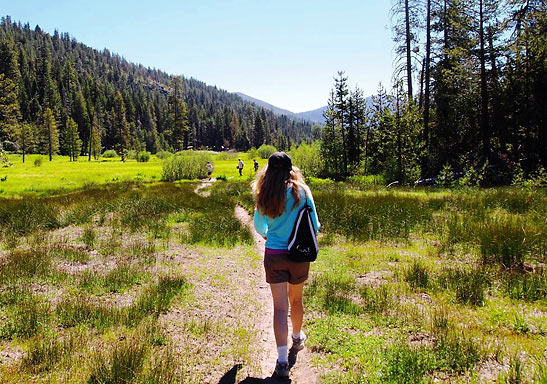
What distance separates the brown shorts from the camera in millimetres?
3584

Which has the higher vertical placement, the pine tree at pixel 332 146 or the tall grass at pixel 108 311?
the pine tree at pixel 332 146

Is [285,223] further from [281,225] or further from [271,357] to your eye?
[271,357]

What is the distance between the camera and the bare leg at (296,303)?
3.84m

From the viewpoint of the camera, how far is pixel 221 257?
845cm

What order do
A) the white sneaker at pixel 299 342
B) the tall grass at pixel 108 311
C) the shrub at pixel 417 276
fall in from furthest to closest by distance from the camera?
the shrub at pixel 417 276, the tall grass at pixel 108 311, the white sneaker at pixel 299 342

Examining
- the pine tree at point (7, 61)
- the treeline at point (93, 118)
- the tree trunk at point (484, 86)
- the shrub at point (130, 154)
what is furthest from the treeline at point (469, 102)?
the pine tree at point (7, 61)

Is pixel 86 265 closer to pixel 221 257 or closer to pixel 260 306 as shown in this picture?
pixel 221 257

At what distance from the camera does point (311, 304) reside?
547 centimetres

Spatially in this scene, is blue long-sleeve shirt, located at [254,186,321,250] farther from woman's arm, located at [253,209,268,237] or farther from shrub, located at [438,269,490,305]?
shrub, located at [438,269,490,305]

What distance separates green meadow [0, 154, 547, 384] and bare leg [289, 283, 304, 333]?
1.51ft

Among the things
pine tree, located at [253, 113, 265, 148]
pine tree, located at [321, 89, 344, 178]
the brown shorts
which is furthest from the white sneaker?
pine tree, located at [253, 113, 265, 148]

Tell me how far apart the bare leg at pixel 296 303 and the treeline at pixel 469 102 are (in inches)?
737

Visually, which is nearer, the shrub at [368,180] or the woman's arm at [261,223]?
the woman's arm at [261,223]

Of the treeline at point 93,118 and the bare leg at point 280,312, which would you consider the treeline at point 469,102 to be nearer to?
the bare leg at point 280,312
